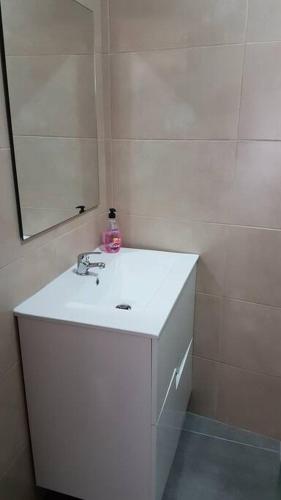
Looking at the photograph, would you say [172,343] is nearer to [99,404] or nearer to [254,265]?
[99,404]

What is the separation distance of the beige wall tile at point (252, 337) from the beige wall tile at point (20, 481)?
0.93 metres

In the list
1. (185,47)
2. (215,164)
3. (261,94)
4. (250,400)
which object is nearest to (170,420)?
(250,400)

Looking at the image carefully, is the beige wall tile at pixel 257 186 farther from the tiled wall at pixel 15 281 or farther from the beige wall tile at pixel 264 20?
the tiled wall at pixel 15 281

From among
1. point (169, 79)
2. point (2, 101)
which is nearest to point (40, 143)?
point (2, 101)

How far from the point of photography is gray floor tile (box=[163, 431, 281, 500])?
1.49 meters

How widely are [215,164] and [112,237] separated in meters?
0.53

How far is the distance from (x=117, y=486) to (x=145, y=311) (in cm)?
61

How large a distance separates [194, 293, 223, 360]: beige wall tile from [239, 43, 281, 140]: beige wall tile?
716mm

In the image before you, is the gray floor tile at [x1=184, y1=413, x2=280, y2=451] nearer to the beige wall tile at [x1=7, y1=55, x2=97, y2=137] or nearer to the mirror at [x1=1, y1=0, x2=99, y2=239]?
the mirror at [x1=1, y1=0, x2=99, y2=239]

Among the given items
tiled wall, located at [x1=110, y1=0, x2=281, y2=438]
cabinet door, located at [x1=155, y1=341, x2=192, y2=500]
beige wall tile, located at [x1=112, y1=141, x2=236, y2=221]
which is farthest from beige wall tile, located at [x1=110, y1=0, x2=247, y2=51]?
cabinet door, located at [x1=155, y1=341, x2=192, y2=500]

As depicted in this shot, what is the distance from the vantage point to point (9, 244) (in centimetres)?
108

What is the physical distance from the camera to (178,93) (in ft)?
4.78

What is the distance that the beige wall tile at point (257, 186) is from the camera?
1.40 metres

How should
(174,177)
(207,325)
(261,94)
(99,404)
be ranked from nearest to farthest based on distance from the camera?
(99,404) → (261,94) → (174,177) → (207,325)
